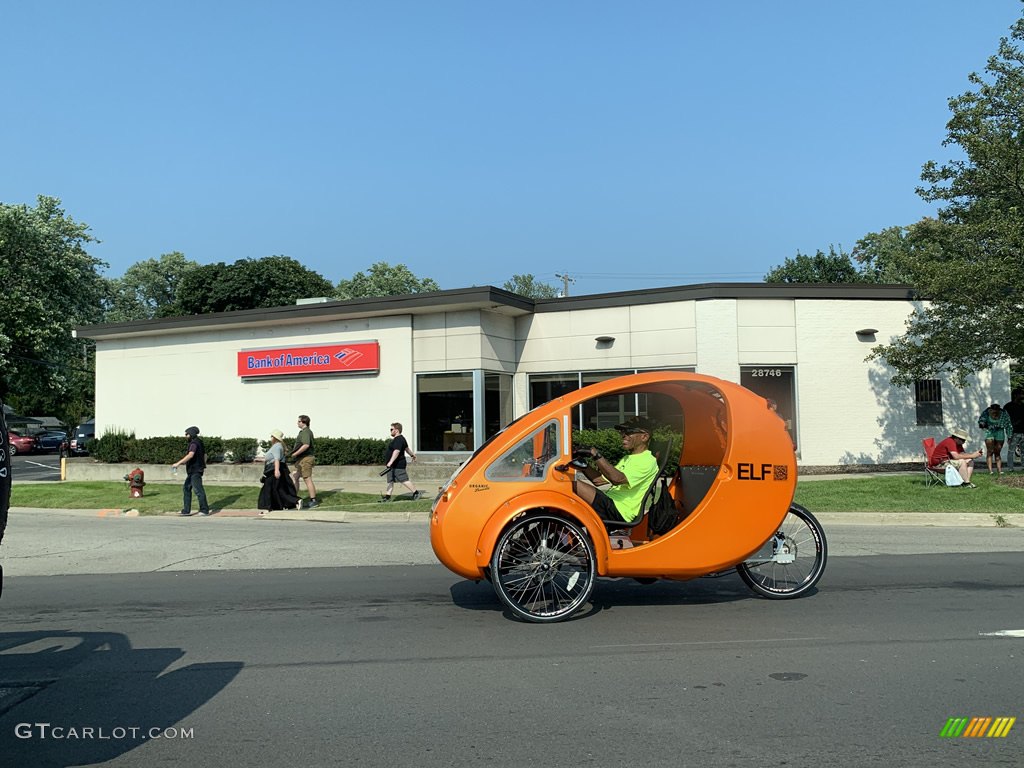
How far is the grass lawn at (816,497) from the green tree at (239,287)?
124 feet

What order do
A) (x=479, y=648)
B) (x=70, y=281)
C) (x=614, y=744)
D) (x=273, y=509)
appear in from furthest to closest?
(x=70, y=281), (x=273, y=509), (x=479, y=648), (x=614, y=744)

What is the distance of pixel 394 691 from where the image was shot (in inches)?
199

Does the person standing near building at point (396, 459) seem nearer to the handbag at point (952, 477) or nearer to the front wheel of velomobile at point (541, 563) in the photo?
→ the front wheel of velomobile at point (541, 563)

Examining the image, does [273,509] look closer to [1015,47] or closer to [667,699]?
[667,699]

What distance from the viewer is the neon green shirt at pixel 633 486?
281 inches

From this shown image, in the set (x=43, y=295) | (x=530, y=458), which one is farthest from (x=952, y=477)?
(x=43, y=295)

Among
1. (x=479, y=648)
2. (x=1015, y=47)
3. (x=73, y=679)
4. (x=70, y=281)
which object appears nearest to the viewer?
(x=73, y=679)

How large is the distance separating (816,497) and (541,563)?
1041cm

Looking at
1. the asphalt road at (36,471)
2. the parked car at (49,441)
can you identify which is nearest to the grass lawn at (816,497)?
the asphalt road at (36,471)

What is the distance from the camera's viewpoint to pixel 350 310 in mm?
24328

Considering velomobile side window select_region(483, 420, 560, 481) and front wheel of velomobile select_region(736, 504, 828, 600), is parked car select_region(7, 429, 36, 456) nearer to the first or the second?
velomobile side window select_region(483, 420, 560, 481)

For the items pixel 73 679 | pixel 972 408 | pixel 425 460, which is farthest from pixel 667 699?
pixel 972 408

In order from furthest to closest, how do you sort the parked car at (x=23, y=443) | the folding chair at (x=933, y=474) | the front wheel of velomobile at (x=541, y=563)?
the parked car at (x=23, y=443)
the folding chair at (x=933, y=474)
the front wheel of velomobile at (x=541, y=563)

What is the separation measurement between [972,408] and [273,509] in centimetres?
1818
